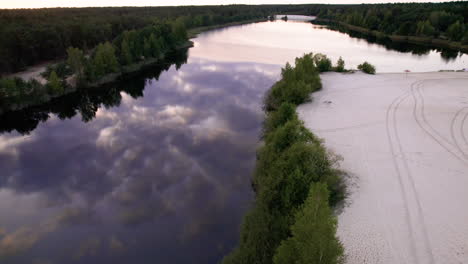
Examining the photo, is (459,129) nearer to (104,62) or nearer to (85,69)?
(85,69)

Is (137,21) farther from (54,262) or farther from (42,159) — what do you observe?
(54,262)

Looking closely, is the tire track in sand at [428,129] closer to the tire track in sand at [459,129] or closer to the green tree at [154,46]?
the tire track in sand at [459,129]

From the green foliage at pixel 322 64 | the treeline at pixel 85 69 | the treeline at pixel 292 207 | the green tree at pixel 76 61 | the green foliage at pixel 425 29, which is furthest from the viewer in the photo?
the green foliage at pixel 425 29

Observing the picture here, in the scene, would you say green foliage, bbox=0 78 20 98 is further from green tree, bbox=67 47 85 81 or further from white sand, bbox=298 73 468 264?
white sand, bbox=298 73 468 264

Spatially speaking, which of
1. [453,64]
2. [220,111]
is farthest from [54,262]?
[453,64]

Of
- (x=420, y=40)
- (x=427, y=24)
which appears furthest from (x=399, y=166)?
(x=427, y=24)

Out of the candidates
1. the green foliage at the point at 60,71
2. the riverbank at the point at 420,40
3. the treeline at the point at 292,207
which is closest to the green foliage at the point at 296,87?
the treeline at the point at 292,207
